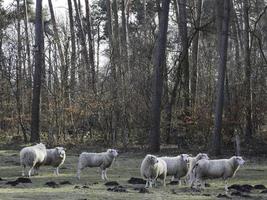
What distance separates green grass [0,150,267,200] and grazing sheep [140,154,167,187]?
45 centimetres

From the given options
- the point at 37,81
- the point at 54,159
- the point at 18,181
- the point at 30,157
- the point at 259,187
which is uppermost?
the point at 37,81

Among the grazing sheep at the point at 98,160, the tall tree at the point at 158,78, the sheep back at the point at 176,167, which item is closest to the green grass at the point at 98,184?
the grazing sheep at the point at 98,160

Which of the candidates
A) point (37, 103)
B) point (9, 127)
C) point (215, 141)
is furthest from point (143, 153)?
point (9, 127)

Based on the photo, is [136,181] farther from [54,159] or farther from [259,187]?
[259,187]

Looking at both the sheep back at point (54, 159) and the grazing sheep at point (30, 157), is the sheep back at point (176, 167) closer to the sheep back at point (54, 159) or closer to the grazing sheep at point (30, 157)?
the sheep back at point (54, 159)

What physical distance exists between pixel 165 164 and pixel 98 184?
2.16 metres

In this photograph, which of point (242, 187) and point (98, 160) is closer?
point (242, 187)

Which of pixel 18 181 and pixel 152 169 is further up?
pixel 152 169

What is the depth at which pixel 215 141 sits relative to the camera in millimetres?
28484

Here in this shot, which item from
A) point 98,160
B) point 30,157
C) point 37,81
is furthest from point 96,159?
point 37,81

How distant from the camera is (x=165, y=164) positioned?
60.5 feet

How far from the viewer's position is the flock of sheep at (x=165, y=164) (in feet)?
58.5

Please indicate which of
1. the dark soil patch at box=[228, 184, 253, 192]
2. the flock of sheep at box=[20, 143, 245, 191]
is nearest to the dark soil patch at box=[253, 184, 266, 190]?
the dark soil patch at box=[228, 184, 253, 192]

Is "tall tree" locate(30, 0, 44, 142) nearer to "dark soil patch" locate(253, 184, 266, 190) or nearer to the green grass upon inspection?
the green grass
